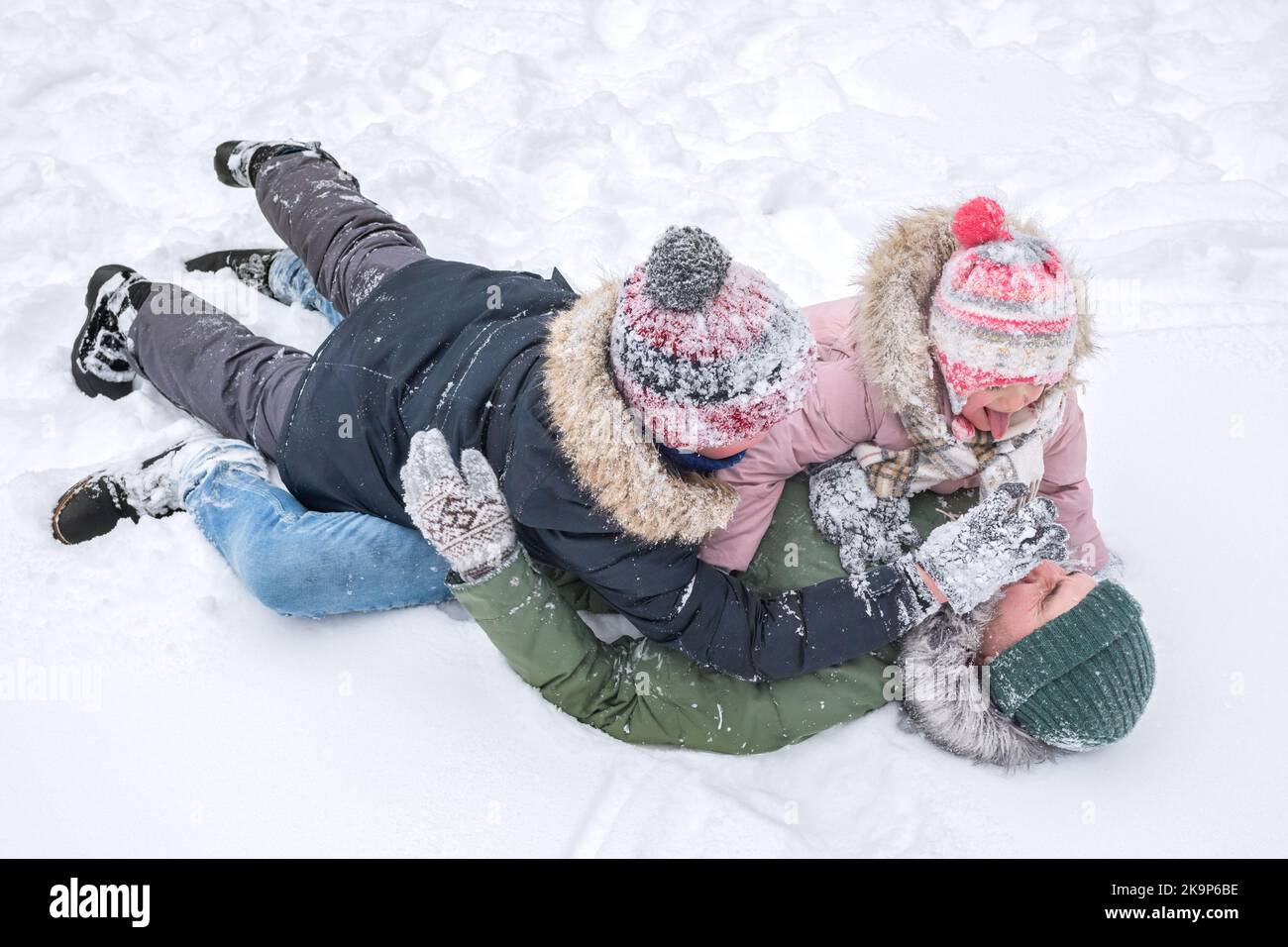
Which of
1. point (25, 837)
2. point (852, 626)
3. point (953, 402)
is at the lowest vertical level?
point (25, 837)

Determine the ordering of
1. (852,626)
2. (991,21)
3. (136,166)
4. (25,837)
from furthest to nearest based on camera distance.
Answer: (991,21) < (136,166) < (852,626) < (25,837)

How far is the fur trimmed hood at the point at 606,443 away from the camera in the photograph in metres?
1.75

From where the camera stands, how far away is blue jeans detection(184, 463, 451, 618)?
217 cm

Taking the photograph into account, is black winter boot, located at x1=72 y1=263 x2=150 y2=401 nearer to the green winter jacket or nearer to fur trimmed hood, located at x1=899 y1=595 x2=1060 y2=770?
the green winter jacket

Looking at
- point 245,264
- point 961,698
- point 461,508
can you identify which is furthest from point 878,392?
point 245,264

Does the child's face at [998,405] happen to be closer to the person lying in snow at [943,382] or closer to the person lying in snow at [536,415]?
the person lying in snow at [943,382]

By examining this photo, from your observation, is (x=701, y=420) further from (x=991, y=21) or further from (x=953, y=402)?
(x=991, y=21)

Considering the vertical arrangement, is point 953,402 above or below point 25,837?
above

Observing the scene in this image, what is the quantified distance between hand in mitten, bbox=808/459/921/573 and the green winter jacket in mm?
39

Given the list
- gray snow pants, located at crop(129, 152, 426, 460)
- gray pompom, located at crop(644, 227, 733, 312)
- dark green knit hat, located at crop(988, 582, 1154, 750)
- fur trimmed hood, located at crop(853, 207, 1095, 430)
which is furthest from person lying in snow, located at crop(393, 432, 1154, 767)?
gray snow pants, located at crop(129, 152, 426, 460)

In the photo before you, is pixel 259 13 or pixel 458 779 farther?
pixel 259 13

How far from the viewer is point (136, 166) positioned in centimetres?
330
